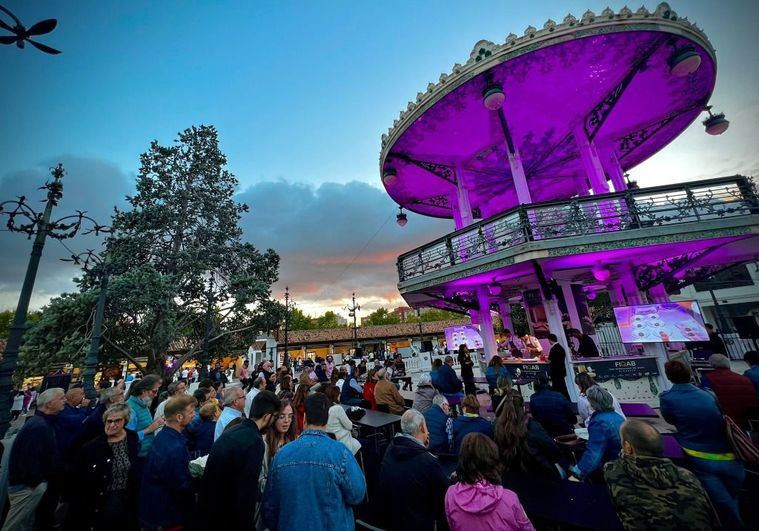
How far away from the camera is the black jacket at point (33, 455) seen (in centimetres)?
357

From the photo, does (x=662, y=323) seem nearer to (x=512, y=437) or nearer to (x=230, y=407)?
(x=512, y=437)

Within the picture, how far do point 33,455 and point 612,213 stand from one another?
1247 centimetres

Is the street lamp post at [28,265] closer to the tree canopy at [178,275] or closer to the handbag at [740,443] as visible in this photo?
the tree canopy at [178,275]

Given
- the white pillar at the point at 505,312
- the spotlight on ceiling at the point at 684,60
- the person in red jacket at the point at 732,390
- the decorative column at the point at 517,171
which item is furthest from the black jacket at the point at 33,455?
the white pillar at the point at 505,312

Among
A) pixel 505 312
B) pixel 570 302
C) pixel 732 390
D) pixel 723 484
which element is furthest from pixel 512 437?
pixel 505 312

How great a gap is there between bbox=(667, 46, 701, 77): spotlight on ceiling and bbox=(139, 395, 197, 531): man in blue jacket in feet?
42.1

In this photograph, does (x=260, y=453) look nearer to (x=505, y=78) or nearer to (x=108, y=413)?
(x=108, y=413)

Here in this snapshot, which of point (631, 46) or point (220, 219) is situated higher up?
point (220, 219)

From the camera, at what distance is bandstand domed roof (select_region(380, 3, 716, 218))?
25.9 ft

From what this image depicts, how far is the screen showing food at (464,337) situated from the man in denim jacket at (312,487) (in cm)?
1157

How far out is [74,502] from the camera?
332 centimetres

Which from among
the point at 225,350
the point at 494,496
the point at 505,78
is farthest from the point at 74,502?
the point at 225,350

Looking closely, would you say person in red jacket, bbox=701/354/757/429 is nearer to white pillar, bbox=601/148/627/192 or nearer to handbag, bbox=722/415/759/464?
handbag, bbox=722/415/759/464

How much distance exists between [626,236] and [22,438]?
1204 cm
